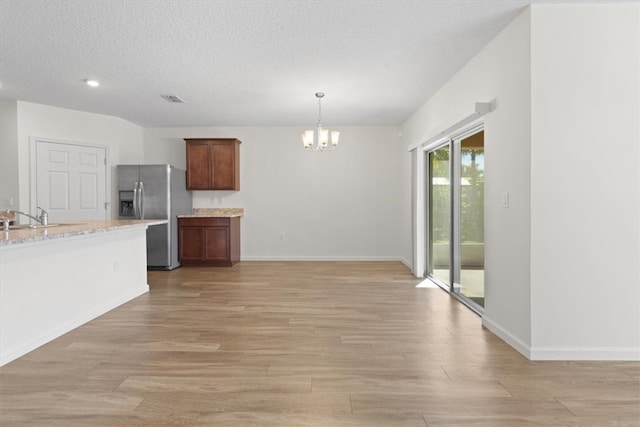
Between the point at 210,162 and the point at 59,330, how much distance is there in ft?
14.0

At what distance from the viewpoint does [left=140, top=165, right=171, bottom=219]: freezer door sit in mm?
6457

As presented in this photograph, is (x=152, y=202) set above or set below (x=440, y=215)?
above

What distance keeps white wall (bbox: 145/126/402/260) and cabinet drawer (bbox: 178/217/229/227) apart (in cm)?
70

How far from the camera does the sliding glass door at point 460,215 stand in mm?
4084

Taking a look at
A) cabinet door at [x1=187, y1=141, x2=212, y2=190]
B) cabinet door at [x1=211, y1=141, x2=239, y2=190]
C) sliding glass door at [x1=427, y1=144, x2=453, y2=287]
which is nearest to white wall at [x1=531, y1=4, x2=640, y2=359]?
sliding glass door at [x1=427, y1=144, x2=453, y2=287]

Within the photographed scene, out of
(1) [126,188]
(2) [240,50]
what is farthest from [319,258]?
(2) [240,50]

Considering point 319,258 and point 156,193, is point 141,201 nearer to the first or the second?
point 156,193

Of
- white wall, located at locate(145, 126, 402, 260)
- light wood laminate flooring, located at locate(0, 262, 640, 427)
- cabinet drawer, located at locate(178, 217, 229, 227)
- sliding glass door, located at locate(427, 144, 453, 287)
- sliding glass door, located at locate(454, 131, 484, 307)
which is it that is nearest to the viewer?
light wood laminate flooring, located at locate(0, 262, 640, 427)

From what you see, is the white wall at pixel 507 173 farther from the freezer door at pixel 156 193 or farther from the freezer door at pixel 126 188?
the freezer door at pixel 126 188

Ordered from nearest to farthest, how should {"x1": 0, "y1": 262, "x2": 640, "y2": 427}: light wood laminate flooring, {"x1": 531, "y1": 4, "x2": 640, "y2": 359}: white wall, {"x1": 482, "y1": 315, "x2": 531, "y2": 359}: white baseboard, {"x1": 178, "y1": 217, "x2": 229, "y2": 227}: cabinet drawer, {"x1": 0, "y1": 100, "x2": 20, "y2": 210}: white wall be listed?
1. {"x1": 0, "y1": 262, "x2": 640, "y2": 427}: light wood laminate flooring
2. {"x1": 531, "y1": 4, "x2": 640, "y2": 359}: white wall
3. {"x1": 482, "y1": 315, "x2": 531, "y2": 359}: white baseboard
4. {"x1": 0, "y1": 100, "x2": 20, "y2": 210}: white wall
5. {"x1": 178, "y1": 217, "x2": 229, "y2": 227}: cabinet drawer

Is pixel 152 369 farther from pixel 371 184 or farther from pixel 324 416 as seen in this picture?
pixel 371 184

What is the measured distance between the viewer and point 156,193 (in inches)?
255

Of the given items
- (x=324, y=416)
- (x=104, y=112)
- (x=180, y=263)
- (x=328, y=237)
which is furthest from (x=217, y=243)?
(x=324, y=416)

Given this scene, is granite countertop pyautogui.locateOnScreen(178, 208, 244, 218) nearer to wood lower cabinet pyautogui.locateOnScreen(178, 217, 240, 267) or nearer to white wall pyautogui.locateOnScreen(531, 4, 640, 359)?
wood lower cabinet pyautogui.locateOnScreen(178, 217, 240, 267)
